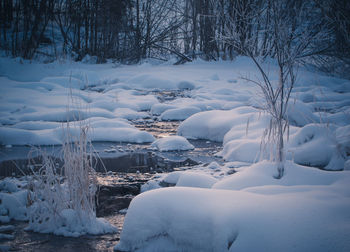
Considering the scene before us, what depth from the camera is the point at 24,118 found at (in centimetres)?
468

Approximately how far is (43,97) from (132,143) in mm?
2855

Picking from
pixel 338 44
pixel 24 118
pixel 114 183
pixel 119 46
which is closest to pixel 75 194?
pixel 114 183

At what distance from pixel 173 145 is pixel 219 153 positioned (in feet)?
1.85

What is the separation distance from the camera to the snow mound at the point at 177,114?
543 centimetres

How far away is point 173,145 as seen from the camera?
3.83 metres

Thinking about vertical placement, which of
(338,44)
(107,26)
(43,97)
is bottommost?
(43,97)

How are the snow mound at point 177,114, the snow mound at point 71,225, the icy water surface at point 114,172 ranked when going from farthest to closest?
1. the snow mound at point 177,114
2. the snow mound at point 71,225
3. the icy water surface at point 114,172

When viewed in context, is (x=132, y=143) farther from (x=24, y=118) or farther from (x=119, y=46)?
(x=119, y=46)

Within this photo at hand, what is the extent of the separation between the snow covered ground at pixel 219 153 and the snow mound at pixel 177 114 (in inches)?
0.7

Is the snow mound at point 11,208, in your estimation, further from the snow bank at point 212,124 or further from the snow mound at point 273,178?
the snow bank at point 212,124

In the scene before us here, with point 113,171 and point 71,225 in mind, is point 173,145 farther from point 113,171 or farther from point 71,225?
point 71,225

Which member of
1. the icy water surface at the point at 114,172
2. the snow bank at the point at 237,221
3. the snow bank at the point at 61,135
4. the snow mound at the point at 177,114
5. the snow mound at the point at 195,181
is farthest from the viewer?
the snow mound at the point at 177,114

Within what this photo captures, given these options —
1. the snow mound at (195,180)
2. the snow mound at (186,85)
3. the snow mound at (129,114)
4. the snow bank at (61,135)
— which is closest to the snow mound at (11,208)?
the snow mound at (195,180)

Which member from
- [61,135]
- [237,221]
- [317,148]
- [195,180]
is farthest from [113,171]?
[317,148]
